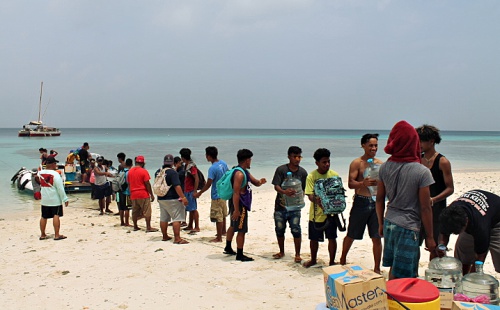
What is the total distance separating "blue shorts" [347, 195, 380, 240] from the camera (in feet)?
17.8

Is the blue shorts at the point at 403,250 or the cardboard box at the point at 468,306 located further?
the blue shorts at the point at 403,250

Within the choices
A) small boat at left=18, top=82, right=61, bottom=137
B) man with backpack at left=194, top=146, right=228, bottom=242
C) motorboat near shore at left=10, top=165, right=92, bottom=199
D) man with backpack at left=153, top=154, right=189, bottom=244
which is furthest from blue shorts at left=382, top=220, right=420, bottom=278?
small boat at left=18, top=82, right=61, bottom=137

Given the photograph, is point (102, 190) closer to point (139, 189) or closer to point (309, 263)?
point (139, 189)

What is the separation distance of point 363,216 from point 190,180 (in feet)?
13.3

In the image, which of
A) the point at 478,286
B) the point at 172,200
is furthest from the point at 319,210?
the point at 172,200

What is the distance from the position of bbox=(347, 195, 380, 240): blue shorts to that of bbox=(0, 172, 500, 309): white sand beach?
0.86 meters

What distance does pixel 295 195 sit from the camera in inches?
245

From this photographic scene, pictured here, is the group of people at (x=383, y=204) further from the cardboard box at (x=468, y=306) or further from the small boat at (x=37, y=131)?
the small boat at (x=37, y=131)

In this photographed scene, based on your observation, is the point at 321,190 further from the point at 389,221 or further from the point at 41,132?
the point at 41,132

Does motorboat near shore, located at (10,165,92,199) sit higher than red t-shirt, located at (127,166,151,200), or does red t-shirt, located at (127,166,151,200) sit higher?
red t-shirt, located at (127,166,151,200)

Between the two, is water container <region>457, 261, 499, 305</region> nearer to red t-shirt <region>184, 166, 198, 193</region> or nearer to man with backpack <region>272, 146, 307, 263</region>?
man with backpack <region>272, 146, 307, 263</region>

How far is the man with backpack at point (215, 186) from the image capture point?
301 inches

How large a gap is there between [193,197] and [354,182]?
4090mm

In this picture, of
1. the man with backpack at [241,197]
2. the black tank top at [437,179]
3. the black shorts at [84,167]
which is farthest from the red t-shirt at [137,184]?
the black shorts at [84,167]
